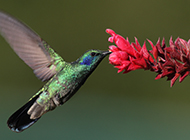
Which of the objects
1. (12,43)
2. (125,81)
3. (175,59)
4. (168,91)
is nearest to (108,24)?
(125,81)

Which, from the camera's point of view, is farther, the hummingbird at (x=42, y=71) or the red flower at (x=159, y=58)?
the hummingbird at (x=42, y=71)

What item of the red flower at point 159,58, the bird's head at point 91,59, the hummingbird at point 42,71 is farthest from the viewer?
the hummingbird at point 42,71

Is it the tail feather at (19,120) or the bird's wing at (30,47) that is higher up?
the bird's wing at (30,47)

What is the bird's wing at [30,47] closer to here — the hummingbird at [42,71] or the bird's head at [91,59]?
the hummingbird at [42,71]

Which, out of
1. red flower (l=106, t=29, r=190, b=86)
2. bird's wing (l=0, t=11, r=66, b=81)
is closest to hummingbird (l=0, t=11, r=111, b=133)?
bird's wing (l=0, t=11, r=66, b=81)

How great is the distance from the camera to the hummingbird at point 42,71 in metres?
1.50

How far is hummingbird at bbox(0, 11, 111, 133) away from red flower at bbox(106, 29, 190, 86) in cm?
39

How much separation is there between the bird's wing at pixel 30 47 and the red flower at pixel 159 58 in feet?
1.93

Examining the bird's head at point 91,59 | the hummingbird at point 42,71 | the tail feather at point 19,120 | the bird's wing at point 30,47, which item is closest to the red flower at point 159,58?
the bird's head at point 91,59

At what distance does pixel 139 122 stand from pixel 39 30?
4.59 ft

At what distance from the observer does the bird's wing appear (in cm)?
147

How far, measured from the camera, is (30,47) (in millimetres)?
1583

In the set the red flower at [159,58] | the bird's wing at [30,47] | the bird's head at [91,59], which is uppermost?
the bird's wing at [30,47]

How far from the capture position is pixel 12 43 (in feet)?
5.00
